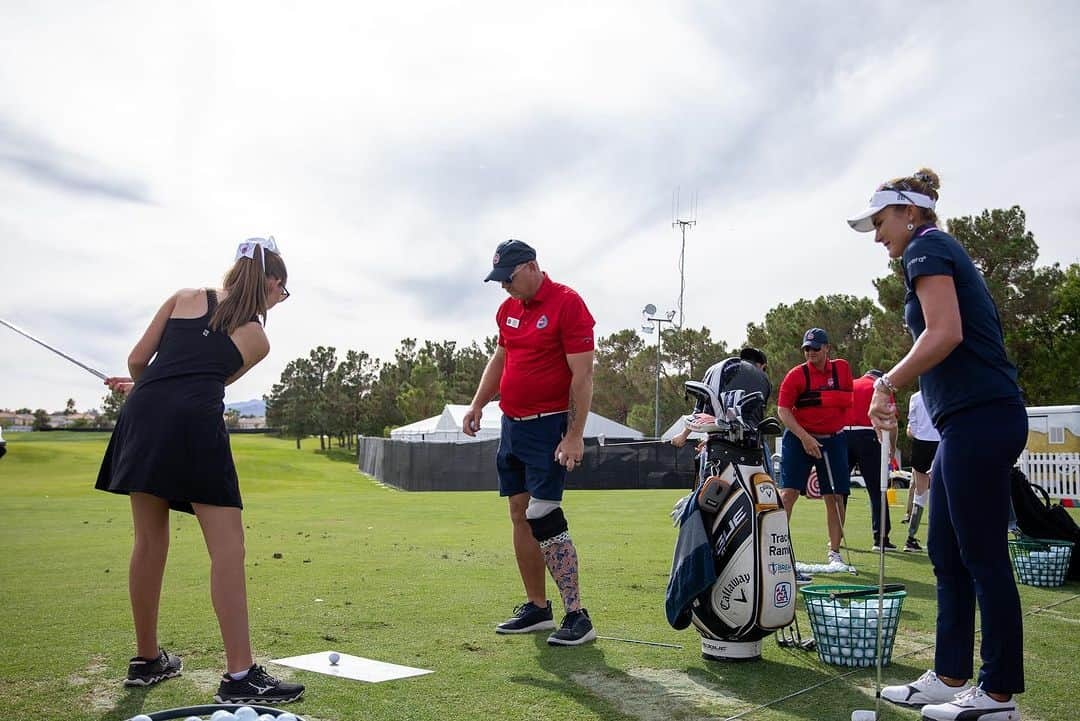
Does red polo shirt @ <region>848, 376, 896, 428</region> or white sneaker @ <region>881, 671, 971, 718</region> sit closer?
white sneaker @ <region>881, 671, 971, 718</region>

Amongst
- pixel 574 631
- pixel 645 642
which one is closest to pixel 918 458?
pixel 645 642

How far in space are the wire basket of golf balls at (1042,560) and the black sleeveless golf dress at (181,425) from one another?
18.5ft

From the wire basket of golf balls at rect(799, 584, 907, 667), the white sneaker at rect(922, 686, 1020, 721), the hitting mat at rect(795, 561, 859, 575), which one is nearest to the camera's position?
the white sneaker at rect(922, 686, 1020, 721)

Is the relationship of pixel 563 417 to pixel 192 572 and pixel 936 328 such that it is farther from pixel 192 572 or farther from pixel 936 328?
pixel 192 572

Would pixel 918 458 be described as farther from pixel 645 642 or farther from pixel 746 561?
pixel 746 561

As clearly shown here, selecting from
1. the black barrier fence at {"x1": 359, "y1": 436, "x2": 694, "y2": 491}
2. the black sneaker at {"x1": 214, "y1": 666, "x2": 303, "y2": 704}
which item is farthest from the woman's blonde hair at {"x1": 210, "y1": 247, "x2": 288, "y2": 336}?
the black barrier fence at {"x1": 359, "y1": 436, "x2": 694, "y2": 491}

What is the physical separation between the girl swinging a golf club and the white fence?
19.5m

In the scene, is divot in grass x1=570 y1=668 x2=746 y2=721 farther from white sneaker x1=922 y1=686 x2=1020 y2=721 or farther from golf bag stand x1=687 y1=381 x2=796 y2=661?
white sneaker x1=922 y1=686 x2=1020 y2=721

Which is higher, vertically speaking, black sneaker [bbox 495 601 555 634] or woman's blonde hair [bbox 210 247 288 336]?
woman's blonde hair [bbox 210 247 288 336]

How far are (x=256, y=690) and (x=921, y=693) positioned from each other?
8.38 feet

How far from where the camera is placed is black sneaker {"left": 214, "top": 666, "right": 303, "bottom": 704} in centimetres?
347

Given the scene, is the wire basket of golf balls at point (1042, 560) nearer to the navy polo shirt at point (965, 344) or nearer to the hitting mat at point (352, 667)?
the navy polo shirt at point (965, 344)

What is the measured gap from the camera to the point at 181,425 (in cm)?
365

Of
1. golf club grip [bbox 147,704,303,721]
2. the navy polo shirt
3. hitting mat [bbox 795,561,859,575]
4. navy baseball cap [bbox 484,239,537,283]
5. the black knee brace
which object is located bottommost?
hitting mat [bbox 795,561,859,575]
